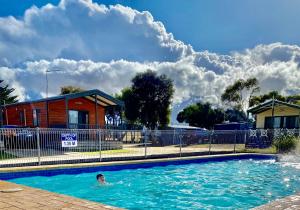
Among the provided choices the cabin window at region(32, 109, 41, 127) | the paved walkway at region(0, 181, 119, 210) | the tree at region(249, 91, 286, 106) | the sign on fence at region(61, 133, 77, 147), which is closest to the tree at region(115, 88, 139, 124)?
the cabin window at region(32, 109, 41, 127)

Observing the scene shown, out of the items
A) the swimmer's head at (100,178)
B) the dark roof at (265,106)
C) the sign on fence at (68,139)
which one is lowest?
the swimmer's head at (100,178)

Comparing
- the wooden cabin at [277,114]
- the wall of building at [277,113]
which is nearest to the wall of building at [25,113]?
the wooden cabin at [277,114]

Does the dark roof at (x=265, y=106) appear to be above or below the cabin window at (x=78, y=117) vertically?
above

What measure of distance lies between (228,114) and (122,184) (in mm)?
44571

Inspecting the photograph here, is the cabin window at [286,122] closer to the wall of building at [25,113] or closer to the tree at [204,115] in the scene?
the wall of building at [25,113]

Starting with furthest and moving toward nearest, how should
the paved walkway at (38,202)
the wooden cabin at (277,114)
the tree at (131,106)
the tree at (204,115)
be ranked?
the tree at (204,115)
the tree at (131,106)
the wooden cabin at (277,114)
the paved walkway at (38,202)

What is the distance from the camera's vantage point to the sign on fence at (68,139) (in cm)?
1248

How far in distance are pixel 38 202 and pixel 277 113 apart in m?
27.7

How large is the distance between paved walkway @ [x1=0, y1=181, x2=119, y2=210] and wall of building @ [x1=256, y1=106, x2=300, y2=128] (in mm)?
26102

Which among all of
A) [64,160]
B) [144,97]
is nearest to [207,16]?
[64,160]

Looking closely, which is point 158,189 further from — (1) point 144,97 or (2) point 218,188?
(1) point 144,97

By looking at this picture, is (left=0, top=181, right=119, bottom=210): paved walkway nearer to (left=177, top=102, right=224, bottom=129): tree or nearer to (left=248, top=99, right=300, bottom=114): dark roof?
(left=248, top=99, right=300, bottom=114): dark roof

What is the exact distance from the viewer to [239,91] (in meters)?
43.8

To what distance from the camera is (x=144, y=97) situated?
3850 cm
